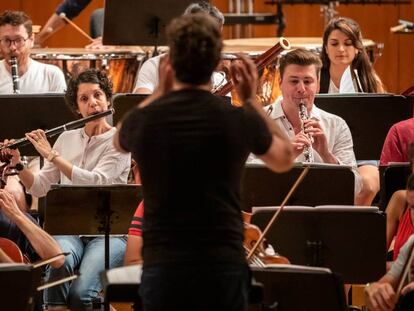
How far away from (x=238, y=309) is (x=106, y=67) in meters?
4.74

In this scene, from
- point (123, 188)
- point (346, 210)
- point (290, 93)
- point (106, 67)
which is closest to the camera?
point (346, 210)

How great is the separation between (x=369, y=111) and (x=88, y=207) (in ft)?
5.47

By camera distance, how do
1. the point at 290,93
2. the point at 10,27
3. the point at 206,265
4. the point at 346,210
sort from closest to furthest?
the point at 206,265 < the point at 346,210 < the point at 290,93 < the point at 10,27

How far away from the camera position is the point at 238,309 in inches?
130

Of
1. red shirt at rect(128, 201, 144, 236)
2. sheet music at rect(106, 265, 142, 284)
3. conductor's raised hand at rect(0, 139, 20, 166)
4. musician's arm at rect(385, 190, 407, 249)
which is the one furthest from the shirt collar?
sheet music at rect(106, 265, 142, 284)

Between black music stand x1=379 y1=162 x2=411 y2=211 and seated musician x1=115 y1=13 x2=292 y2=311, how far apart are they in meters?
1.87

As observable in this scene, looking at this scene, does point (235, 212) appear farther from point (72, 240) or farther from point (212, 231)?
point (72, 240)

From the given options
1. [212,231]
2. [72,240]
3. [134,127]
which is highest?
[134,127]

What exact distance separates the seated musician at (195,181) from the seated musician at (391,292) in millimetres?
889

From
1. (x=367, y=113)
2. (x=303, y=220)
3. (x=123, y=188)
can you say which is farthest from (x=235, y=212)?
(x=367, y=113)

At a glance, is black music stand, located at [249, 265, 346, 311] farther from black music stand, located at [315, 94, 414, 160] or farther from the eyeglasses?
the eyeglasses

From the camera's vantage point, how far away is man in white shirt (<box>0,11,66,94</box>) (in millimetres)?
7012

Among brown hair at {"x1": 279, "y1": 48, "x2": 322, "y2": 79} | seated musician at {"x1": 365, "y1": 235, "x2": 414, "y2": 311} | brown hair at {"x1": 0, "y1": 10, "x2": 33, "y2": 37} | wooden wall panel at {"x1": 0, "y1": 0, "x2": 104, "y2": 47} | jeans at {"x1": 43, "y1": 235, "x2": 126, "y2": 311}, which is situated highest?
wooden wall panel at {"x1": 0, "y1": 0, "x2": 104, "y2": 47}

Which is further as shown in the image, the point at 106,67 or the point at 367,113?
the point at 106,67
